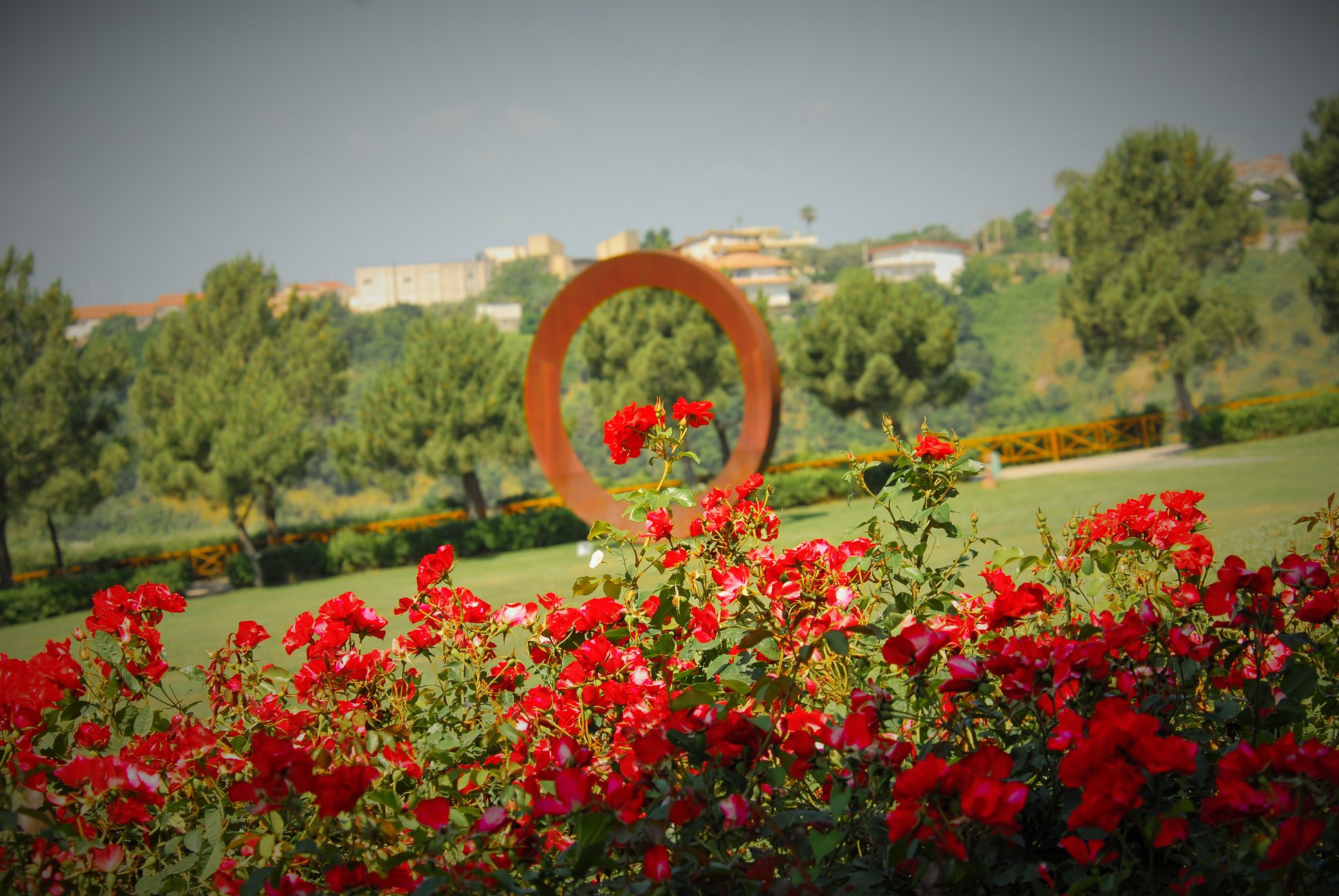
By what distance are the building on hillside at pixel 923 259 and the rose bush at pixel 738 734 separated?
60.0m

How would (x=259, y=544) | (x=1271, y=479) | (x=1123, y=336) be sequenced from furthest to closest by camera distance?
(x=1123, y=336) < (x=259, y=544) < (x=1271, y=479)

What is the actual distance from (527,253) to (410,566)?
7000cm

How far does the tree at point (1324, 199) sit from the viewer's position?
17.6 metres

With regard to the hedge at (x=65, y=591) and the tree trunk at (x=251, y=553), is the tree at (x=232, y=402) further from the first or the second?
the hedge at (x=65, y=591)

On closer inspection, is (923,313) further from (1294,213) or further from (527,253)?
(527,253)

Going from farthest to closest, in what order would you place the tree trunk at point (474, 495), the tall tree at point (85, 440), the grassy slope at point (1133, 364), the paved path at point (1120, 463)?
the grassy slope at point (1133, 364)
the tree trunk at point (474, 495)
the tall tree at point (85, 440)
the paved path at point (1120, 463)

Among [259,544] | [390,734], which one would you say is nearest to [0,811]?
[390,734]

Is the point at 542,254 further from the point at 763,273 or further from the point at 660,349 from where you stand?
the point at 660,349

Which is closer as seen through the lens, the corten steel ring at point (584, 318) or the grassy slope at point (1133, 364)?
the corten steel ring at point (584, 318)

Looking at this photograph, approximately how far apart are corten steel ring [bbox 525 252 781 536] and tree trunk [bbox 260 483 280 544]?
558cm

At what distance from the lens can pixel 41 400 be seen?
14.5 metres

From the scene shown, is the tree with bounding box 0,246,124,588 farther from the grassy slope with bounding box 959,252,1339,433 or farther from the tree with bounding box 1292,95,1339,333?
the grassy slope with bounding box 959,252,1339,433

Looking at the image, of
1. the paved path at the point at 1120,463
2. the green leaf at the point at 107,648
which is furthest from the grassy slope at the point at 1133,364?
the green leaf at the point at 107,648

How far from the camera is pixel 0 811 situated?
133cm
